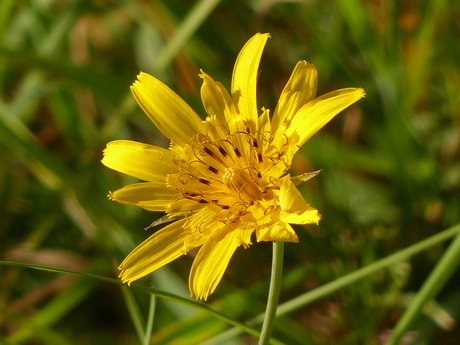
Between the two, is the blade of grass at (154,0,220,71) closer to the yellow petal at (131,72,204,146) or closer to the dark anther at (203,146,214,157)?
the yellow petal at (131,72,204,146)

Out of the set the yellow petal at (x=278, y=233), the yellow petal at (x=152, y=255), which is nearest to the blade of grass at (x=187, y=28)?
the yellow petal at (x=152, y=255)

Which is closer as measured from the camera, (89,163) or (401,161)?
(401,161)

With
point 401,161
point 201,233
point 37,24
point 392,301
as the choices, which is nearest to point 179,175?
point 201,233

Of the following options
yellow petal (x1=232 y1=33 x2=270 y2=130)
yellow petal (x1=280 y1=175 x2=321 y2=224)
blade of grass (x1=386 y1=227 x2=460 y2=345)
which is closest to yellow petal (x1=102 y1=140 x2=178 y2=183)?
Result: yellow petal (x1=232 y1=33 x2=270 y2=130)

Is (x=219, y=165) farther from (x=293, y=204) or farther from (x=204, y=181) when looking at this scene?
(x=293, y=204)

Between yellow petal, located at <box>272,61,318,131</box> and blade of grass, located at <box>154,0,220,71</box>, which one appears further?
blade of grass, located at <box>154,0,220,71</box>

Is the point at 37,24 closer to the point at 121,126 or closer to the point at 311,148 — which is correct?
the point at 121,126

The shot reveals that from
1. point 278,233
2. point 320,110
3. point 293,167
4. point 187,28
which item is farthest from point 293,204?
point 187,28
